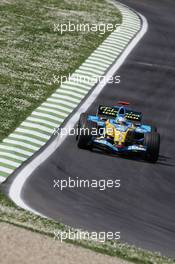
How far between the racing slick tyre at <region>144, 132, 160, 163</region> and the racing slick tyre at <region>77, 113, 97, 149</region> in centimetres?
192

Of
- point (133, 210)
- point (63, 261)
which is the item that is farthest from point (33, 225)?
point (133, 210)

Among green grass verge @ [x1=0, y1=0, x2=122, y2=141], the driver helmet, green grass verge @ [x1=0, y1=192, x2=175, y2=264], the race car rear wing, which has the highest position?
green grass verge @ [x1=0, y1=192, x2=175, y2=264]

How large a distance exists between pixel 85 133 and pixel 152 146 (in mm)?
2361

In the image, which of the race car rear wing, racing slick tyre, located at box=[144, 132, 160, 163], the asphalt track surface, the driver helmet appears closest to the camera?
the asphalt track surface

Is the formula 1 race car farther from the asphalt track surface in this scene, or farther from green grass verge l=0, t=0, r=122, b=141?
green grass verge l=0, t=0, r=122, b=141

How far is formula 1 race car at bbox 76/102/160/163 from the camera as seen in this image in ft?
98.4

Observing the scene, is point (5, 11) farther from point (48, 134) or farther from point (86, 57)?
point (48, 134)

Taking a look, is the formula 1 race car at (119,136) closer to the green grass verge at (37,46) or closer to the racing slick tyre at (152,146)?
the racing slick tyre at (152,146)

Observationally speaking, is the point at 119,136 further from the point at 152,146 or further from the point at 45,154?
the point at 45,154

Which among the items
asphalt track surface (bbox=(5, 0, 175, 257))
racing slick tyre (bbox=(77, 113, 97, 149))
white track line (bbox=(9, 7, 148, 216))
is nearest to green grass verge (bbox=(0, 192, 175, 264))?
asphalt track surface (bbox=(5, 0, 175, 257))

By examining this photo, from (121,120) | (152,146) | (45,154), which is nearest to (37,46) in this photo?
(121,120)

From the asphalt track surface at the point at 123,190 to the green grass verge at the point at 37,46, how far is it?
2.97m

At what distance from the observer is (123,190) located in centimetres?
2695

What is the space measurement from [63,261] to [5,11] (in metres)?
36.8
